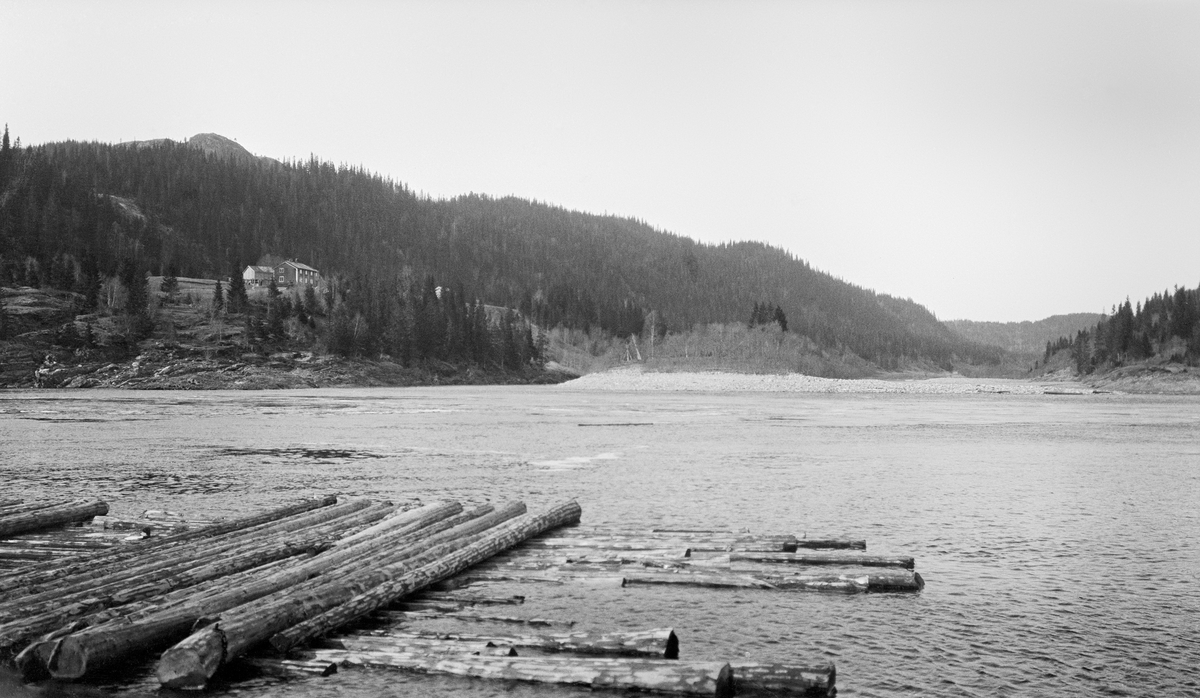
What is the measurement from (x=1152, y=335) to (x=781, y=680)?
545 ft

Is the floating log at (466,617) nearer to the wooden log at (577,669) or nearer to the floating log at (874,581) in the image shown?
the wooden log at (577,669)

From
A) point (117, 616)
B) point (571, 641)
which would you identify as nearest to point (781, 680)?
point (571, 641)

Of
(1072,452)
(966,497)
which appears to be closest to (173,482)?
(966,497)

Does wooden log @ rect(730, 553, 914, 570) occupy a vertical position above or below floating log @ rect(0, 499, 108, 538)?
above

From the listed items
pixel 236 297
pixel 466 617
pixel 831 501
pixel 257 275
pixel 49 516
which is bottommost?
pixel 49 516

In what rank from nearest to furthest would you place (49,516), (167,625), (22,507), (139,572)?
(167,625)
(139,572)
(49,516)
(22,507)

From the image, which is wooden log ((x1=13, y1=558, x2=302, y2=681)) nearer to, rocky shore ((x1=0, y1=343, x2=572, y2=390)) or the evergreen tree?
rocky shore ((x1=0, y1=343, x2=572, y2=390))

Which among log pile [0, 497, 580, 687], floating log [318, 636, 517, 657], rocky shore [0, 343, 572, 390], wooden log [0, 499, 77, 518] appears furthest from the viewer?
rocky shore [0, 343, 572, 390]

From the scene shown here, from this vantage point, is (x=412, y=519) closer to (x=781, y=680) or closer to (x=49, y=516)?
(x=49, y=516)

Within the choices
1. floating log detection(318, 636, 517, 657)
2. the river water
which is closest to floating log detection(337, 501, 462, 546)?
the river water

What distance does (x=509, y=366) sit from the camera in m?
169

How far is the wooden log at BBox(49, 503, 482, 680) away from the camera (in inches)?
324

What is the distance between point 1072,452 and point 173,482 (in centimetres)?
3194

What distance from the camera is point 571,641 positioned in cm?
896
